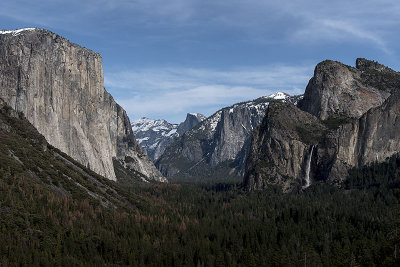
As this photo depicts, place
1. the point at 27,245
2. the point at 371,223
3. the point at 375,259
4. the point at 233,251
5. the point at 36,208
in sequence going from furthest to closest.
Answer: the point at 371,223, the point at 233,251, the point at 36,208, the point at 375,259, the point at 27,245

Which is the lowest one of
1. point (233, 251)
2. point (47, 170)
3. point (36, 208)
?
point (233, 251)

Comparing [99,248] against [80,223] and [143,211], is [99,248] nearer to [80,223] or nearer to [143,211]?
[80,223]

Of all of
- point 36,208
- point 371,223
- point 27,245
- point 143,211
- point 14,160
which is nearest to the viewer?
point 27,245

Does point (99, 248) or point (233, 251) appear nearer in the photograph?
point (99, 248)

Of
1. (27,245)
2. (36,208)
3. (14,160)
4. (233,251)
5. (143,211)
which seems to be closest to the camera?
(27,245)

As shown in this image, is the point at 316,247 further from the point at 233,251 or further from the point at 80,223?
the point at 80,223

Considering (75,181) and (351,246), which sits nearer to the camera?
(351,246)

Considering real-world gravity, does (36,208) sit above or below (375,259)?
above

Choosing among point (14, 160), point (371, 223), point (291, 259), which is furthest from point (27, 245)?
point (371, 223)

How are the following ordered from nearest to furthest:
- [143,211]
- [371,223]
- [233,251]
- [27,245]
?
[27,245] < [233,251] < [371,223] < [143,211]

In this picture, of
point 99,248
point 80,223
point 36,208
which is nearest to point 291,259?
point 99,248
